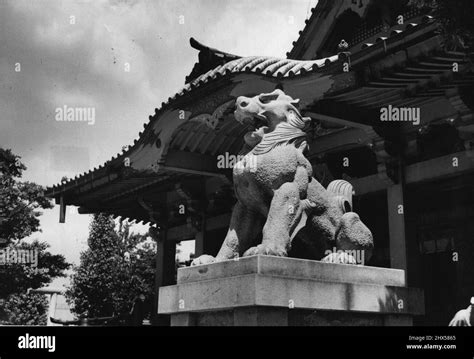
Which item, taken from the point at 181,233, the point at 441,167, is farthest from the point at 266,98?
the point at 181,233

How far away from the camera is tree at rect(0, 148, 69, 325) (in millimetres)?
15522

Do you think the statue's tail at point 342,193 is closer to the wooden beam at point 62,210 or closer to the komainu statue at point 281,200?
the komainu statue at point 281,200

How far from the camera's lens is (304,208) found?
5.89 metres

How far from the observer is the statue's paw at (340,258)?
233 inches

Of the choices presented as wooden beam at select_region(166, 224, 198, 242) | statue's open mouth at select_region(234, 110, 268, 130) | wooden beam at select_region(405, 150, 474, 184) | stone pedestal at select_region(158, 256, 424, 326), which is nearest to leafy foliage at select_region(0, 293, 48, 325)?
wooden beam at select_region(166, 224, 198, 242)

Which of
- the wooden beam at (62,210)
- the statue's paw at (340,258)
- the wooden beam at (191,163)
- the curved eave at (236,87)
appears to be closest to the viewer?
the statue's paw at (340,258)

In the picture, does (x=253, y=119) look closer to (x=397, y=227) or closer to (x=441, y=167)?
(x=441, y=167)

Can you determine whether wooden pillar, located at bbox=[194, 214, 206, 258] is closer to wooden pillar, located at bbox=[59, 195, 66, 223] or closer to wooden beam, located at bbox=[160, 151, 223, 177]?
wooden beam, located at bbox=[160, 151, 223, 177]

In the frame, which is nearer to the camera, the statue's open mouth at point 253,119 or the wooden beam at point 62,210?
the statue's open mouth at point 253,119

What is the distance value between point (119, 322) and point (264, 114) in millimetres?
10881

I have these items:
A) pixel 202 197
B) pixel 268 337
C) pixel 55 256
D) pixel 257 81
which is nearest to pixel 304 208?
pixel 268 337

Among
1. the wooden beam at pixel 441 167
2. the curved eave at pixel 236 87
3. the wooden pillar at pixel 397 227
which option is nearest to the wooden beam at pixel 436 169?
the wooden beam at pixel 441 167

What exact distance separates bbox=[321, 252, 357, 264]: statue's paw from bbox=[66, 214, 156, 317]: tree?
12450mm

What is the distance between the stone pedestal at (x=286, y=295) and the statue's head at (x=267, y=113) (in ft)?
4.61
